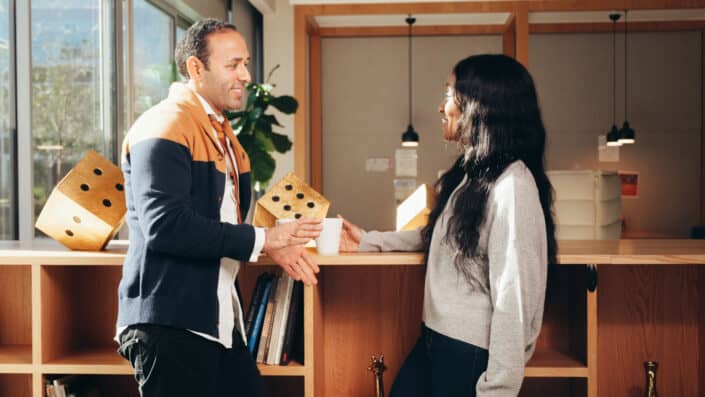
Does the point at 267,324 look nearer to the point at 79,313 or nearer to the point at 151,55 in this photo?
the point at 79,313

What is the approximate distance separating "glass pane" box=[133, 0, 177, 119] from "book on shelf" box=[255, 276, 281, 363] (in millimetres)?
2792

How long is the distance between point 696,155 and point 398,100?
326 centimetres

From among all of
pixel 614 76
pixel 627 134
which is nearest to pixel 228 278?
pixel 627 134

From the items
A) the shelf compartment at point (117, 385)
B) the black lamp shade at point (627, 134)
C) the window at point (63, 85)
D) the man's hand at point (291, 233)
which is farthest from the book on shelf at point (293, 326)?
the black lamp shade at point (627, 134)

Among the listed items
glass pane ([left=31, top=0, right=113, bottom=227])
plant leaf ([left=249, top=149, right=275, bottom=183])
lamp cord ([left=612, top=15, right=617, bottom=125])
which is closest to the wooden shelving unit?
glass pane ([left=31, top=0, right=113, bottom=227])

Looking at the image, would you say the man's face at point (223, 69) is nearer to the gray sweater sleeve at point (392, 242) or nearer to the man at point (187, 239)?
the man at point (187, 239)

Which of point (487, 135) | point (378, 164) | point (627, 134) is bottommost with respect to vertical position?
point (487, 135)

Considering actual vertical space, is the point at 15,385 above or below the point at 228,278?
below

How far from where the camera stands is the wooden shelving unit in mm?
1815

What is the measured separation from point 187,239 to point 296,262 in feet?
1.21

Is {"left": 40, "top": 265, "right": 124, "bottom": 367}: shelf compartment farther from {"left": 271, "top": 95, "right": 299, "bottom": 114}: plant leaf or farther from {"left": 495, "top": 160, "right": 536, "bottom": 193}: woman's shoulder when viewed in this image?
{"left": 271, "top": 95, "right": 299, "bottom": 114}: plant leaf

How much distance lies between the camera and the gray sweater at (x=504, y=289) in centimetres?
145

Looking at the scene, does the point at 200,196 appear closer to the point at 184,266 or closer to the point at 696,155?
the point at 184,266

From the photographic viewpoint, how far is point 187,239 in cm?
142
